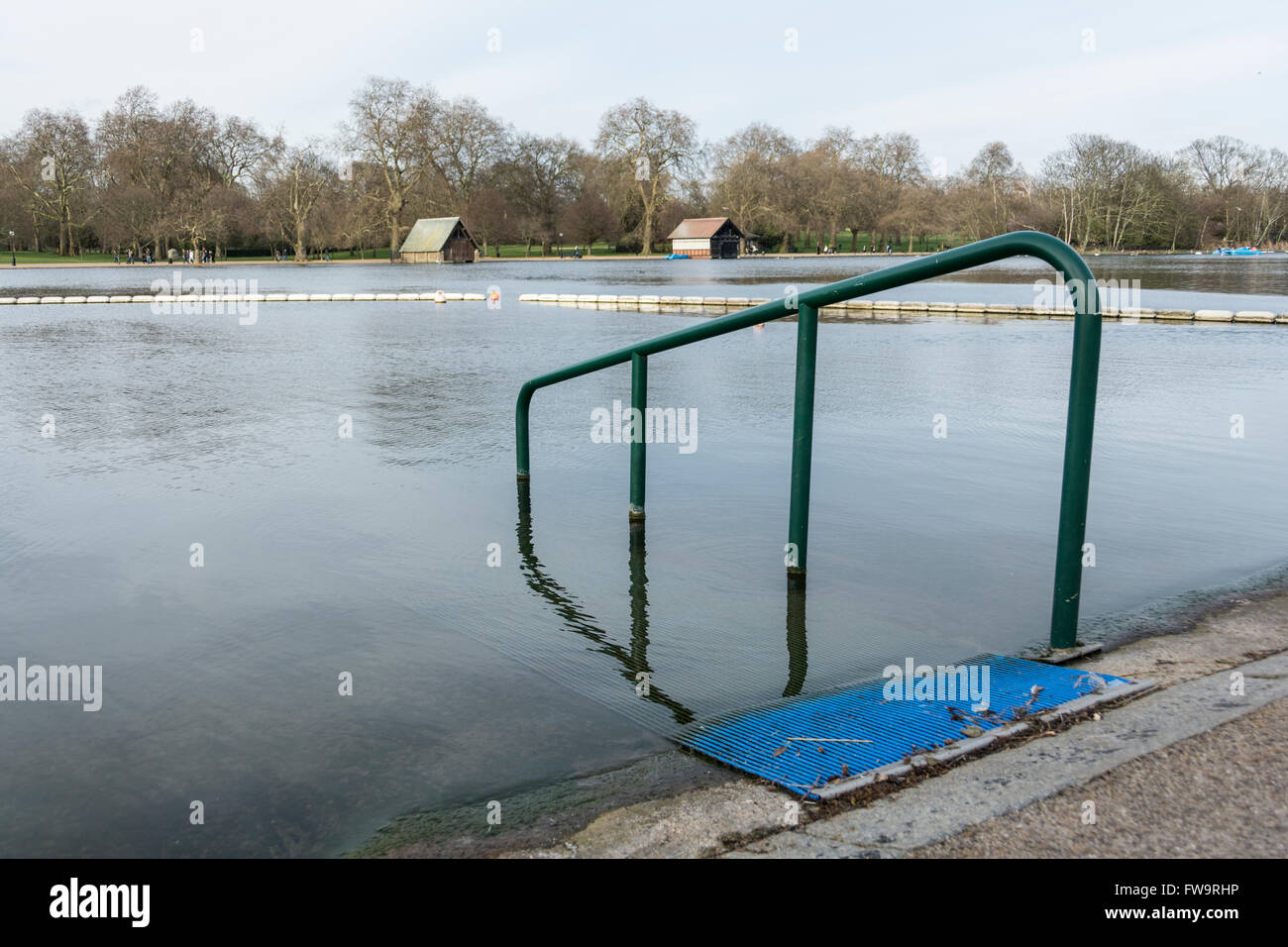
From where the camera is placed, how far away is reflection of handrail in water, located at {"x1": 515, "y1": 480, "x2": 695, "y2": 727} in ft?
13.0

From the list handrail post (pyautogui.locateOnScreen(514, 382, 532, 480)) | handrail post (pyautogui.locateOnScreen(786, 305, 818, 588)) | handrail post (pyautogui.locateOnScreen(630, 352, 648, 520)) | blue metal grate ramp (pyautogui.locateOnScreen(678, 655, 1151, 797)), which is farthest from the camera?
handrail post (pyautogui.locateOnScreen(514, 382, 532, 480))

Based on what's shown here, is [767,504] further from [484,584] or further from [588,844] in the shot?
[588,844]

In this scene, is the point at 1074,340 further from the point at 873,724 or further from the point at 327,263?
the point at 327,263

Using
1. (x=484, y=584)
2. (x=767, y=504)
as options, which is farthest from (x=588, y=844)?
(x=767, y=504)

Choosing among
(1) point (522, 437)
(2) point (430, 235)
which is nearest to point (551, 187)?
(2) point (430, 235)

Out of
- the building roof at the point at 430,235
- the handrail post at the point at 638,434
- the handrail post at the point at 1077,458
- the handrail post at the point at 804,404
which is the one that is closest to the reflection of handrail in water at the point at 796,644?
the handrail post at the point at 804,404

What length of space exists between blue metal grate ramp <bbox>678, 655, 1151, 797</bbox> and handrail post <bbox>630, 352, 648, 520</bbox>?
7.83 ft

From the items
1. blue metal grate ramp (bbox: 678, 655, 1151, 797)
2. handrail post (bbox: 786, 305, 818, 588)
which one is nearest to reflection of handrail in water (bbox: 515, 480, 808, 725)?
blue metal grate ramp (bbox: 678, 655, 1151, 797)

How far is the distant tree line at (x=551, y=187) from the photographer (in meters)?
75.5

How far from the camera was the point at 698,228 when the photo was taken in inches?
3748

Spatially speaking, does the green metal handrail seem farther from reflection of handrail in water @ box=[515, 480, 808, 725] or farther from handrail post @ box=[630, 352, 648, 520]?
handrail post @ box=[630, 352, 648, 520]

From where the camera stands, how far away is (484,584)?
5.24 meters

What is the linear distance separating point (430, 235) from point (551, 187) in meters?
26.4

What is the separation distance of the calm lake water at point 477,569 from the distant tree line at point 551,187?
230ft
